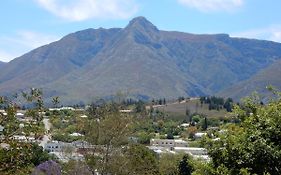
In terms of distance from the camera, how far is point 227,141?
12773 mm

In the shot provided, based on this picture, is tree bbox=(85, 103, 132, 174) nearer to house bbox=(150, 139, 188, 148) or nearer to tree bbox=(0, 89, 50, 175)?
tree bbox=(0, 89, 50, 175)

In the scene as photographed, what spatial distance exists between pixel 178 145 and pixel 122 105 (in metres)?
83.6

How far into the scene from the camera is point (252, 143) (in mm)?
11961

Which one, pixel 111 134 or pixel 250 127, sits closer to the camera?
pixel 250 127

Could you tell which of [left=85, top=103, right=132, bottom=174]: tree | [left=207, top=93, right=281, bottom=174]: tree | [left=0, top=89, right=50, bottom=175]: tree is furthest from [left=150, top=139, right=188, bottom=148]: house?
[left=0, top=89, right=50, bottom=175]: tree

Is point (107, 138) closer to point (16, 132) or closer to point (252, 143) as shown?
point (252, 143)

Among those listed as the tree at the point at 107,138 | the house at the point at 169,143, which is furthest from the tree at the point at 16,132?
the house at the point at 169,143

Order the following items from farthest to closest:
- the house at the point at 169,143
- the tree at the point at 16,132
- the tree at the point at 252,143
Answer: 1. the house at the point at 169,143
2. the tree at the point at 252,143
3. the tree at the point at 16,132

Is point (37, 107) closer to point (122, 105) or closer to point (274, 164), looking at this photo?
point (274, 164)

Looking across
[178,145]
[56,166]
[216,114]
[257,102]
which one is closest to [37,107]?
[257,102]

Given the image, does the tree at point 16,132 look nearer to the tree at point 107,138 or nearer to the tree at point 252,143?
the tree at point 252,143

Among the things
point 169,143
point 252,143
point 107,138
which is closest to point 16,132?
point 252,143

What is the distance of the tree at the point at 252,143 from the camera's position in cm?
1175

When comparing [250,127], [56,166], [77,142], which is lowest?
[56,166]
